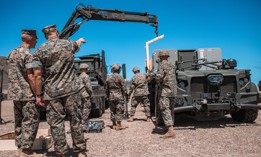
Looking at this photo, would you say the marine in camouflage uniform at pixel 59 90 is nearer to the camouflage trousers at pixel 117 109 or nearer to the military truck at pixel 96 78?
the camouflage trousers at pixel 117 109

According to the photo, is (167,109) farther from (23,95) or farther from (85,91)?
(23,95)

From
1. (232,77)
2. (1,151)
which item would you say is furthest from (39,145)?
(232,77)

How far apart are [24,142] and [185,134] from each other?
325 cm

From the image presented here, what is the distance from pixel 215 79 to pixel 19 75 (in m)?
4.21

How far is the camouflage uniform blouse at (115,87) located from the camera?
673 centimetres

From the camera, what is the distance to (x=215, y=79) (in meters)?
5.91

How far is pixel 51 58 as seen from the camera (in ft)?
11.2

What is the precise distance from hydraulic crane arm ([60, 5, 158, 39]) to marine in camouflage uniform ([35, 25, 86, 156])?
287 inches

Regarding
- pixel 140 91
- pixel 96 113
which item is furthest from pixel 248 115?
pixel 96 113

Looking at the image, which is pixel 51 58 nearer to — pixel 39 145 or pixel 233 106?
pixel 39 145

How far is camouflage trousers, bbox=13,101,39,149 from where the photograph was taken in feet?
11.9

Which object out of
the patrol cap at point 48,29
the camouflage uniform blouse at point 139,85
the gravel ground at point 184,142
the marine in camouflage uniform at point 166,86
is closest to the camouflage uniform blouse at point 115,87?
the gravel ground at point 184,142

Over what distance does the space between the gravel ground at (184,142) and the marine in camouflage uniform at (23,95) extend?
2.07 feet

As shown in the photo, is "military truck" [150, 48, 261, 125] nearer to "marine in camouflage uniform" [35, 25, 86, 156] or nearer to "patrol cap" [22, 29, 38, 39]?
"marine in camouflage uniform" [35, 25, 86, 156]
